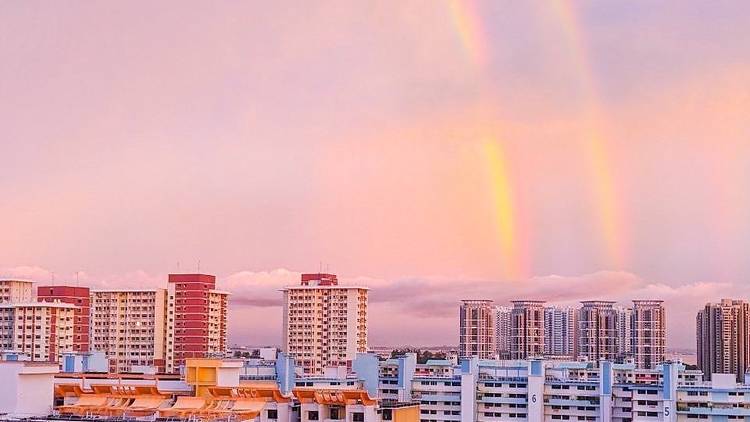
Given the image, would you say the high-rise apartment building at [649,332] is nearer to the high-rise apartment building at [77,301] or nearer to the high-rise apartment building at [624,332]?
the high-rise apartment building at [624,332]

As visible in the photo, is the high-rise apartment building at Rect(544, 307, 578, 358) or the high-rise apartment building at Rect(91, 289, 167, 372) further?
the high-rise apartment building at Rect(544, 307, 578, 358)

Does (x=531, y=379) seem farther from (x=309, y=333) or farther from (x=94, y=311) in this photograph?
(x=94, y=311)

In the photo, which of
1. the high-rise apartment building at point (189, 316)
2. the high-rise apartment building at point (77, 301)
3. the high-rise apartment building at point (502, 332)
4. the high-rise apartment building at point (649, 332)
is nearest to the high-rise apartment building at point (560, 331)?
the high-rise apartment building at point (502, 332)

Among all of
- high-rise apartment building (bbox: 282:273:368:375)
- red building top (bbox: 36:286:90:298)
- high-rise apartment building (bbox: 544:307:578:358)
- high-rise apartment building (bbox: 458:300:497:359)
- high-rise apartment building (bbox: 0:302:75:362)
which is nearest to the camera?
high-rise apartment building (bbox: 0:302:75:362)

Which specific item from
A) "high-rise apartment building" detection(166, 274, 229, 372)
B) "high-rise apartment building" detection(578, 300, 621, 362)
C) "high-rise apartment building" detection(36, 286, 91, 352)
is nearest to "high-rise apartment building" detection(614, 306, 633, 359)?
"high-rise apartment building" detection(578, 300, 621, 362)

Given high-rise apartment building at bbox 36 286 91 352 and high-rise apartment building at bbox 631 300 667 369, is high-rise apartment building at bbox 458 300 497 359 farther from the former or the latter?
high-rise apartment building at bbox 36 286 91 352
